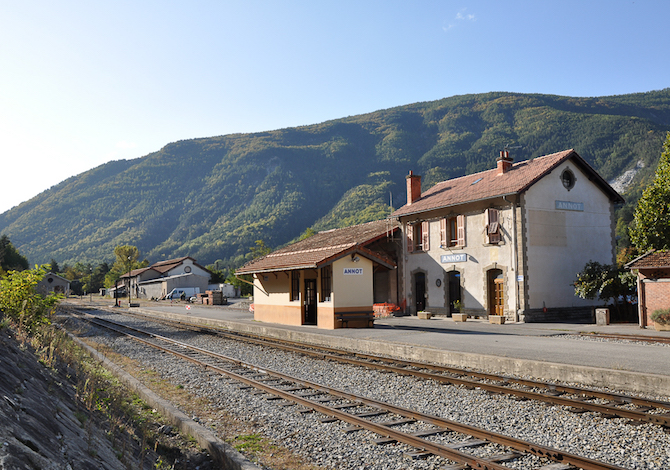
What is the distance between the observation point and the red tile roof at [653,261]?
18.7 m

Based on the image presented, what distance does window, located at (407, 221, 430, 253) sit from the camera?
28.5 metres

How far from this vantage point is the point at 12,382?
4281 millimetres

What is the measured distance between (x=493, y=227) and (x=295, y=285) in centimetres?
1038

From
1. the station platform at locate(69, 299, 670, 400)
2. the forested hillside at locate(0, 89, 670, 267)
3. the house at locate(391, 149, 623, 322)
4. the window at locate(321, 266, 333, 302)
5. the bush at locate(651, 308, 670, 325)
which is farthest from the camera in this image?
the forested hillside at locate(0, 89, 670, 267)

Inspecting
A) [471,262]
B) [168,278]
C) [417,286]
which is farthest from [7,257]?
[471,262]

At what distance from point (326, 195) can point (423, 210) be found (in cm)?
13944

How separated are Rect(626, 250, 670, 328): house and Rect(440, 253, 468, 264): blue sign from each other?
7.98 metres

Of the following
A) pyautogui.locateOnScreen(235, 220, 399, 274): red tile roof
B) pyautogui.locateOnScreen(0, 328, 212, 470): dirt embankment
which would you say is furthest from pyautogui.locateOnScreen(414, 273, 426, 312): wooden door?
pyautogui.locateOnScreen(0, 328, 212, 470): dirt embankment

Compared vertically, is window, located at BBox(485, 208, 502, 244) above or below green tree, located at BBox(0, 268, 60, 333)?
above

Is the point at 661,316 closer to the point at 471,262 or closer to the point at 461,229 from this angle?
the point at 471,262

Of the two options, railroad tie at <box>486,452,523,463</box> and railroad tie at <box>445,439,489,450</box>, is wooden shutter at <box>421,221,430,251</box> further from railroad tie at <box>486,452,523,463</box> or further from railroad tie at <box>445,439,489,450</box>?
railroad tie at <box>486,452,523,463</box>

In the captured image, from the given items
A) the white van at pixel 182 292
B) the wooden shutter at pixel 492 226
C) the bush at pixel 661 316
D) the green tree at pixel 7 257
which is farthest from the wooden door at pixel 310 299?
the green tree at pixel 7 257

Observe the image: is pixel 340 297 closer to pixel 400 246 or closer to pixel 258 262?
pixel 258 262

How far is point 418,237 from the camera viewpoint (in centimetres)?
2916
